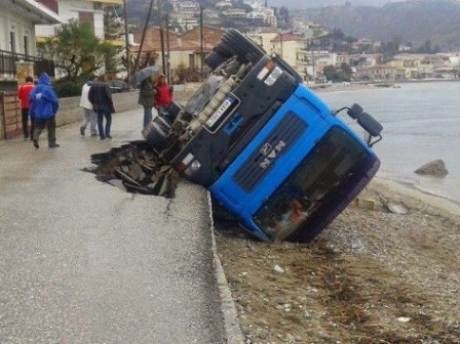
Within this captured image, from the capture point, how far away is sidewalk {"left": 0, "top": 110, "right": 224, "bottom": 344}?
20.0 ft

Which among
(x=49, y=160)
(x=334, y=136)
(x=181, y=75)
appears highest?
(x=334, y=136)

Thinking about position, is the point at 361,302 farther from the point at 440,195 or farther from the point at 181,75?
the point at 181,75

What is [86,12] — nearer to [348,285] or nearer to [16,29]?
[16,29]

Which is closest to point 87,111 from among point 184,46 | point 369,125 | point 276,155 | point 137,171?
point 137,171

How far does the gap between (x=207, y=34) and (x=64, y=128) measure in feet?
274

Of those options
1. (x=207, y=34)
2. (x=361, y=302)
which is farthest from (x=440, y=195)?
(x=207, y=34)

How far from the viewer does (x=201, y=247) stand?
341 inches

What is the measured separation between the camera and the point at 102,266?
7688mm

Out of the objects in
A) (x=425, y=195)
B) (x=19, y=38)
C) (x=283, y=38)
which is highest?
(x=19, y=38)

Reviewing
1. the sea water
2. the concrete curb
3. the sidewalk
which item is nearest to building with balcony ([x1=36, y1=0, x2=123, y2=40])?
the sea water

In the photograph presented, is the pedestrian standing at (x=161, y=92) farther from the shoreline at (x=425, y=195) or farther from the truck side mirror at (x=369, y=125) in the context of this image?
the truck side mirror at (x=369, y=125)

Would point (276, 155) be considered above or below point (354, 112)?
below

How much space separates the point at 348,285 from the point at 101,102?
1089 centimetres

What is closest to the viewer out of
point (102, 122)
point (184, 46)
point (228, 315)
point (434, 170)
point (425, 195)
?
point (228, 315)
